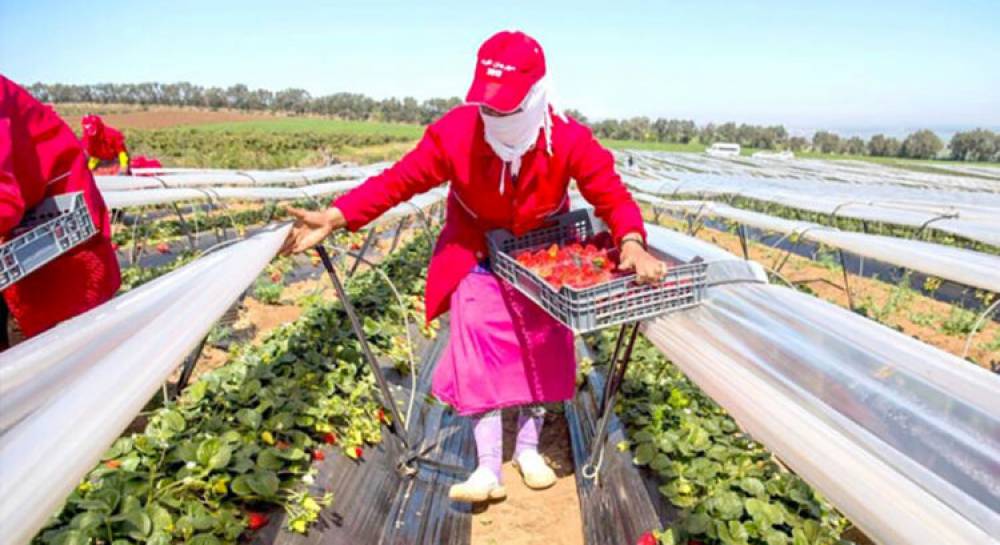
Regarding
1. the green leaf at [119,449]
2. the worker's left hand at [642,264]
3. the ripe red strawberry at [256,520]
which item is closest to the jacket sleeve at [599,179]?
the worker's left hand at [642,264]

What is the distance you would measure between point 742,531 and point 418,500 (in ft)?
4.71

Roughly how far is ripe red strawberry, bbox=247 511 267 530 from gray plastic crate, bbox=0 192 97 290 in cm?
119

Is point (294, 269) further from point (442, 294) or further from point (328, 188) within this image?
point (442, 294)

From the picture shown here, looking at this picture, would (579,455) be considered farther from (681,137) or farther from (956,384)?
(681,137)

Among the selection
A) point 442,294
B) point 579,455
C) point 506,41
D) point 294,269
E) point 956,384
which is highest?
point 506,41

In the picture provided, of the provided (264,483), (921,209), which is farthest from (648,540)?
(921,209)

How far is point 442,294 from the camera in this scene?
2.85 metres

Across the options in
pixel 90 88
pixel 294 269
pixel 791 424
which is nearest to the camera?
pixel 791 424

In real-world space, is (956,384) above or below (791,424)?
above

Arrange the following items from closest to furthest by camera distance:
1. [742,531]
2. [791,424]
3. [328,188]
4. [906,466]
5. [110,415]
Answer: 1. [110,415]
2. [906,466]
3. [791,424]
4. [742,531]
5. [328,188]

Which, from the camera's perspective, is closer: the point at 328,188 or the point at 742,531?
the point at 742,531

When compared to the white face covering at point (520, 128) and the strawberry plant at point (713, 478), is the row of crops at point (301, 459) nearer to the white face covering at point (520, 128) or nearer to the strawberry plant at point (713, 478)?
the strawberry plant at point (713, 478)

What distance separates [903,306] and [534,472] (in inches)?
254

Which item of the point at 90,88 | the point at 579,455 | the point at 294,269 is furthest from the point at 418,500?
the point at 90,88
